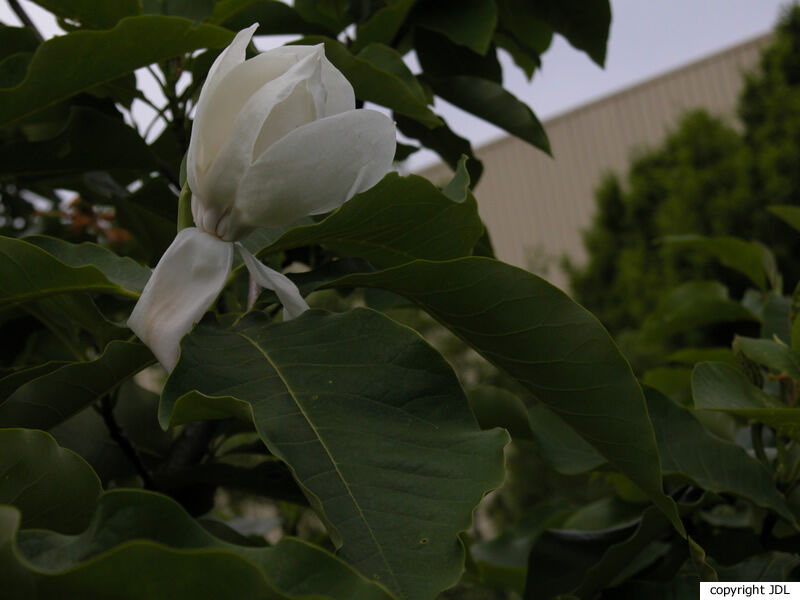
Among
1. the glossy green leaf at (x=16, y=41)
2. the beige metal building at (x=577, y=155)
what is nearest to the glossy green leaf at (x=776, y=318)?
the glossy green leaf at (x=16, y=41)

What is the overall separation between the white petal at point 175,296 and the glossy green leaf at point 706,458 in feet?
1.49

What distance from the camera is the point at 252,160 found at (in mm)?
488

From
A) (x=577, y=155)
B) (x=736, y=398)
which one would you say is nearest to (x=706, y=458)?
(x=736, y=398)

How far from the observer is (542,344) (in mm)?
525

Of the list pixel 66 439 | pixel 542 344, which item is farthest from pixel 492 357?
pixel 66 439

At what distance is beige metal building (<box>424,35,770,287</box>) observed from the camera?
33.6ft

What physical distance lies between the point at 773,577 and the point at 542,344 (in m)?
0.41

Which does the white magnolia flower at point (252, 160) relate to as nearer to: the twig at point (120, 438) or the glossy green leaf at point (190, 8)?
the twig at point (120, 438)

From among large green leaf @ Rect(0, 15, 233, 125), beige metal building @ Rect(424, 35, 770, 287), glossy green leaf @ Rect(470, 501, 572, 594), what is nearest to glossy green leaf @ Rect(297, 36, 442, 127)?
large green leaf @ Rect(0, 15, 233, 125)

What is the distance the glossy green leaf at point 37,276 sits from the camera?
512mm

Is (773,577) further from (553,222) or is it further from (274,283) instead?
(553,222)

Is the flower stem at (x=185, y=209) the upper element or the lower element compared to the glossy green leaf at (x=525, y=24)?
upper

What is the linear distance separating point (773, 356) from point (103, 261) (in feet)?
1.99

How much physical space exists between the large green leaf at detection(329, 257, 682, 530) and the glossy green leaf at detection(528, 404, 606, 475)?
0.24m
